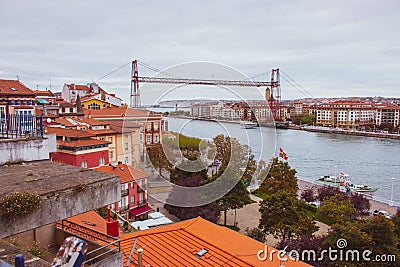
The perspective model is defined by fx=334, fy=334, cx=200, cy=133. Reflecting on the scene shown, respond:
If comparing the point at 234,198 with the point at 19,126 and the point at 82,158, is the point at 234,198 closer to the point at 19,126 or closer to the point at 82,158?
the point at 82,158

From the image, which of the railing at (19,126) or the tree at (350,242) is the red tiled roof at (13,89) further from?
the tree at (350,242)

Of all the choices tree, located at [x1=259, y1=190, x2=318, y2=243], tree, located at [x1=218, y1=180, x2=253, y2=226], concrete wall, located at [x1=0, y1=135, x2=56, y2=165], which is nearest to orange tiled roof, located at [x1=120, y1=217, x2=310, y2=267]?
concrete wall, located at [x1=0, y1=135, x2=56, y2=165]

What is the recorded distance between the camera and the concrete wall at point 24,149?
125cm

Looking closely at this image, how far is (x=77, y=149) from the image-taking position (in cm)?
566

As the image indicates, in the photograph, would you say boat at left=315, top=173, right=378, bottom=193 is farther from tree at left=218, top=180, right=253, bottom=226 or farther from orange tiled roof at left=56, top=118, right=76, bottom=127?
orange tiled roof at left=56, top=118, right=76, bottom=127

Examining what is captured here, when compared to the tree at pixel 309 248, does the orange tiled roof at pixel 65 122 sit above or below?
above

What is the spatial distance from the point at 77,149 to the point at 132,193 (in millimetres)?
1211

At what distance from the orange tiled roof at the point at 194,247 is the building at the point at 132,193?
2.67 m

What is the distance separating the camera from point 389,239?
3.19m

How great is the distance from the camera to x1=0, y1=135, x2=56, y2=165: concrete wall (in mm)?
1246

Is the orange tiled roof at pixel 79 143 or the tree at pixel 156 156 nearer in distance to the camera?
the tree at pixel 156 156

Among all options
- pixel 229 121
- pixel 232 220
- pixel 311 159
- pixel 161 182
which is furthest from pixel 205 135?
pixel 311 159

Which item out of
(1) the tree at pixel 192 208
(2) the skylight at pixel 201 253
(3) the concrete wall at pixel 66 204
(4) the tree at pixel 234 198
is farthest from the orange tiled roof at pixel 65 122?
(3) the concrete wall at pixel 66 204

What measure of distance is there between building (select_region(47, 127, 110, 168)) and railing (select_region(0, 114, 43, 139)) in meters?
4.02
